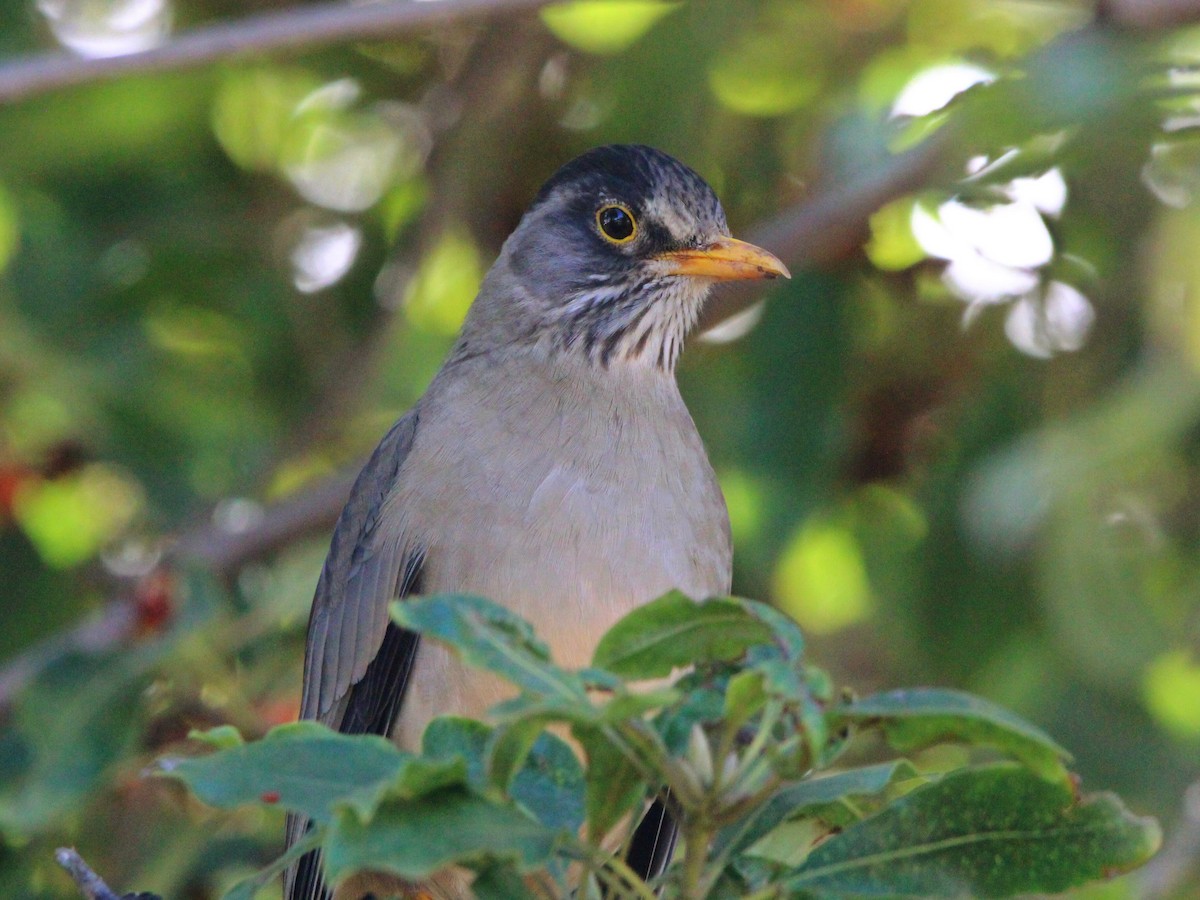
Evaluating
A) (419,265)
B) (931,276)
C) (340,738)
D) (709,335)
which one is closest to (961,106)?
(931,276)

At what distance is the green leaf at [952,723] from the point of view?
209 cm

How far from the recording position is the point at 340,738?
2229 millimetres

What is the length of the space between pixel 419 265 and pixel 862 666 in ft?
7.82

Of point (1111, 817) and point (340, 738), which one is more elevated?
point (340, 738)

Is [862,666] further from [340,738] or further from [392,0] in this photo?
[340,738]

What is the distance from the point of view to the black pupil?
511 cm

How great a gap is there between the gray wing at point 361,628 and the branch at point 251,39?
3.75 feet

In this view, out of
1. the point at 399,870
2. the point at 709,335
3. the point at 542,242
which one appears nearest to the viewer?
the point at 399,870

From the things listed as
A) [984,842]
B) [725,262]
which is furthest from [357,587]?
[984,842]

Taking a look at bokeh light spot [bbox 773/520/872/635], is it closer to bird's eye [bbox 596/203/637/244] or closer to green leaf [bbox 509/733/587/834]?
bird's eye [bbox 596/203/637/244]

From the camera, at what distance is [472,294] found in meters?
7.08

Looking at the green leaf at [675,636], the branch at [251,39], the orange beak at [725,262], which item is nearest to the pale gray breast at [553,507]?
the orange beak at [725,262]

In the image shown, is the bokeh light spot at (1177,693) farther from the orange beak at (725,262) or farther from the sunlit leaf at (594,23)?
the sunlit leaf at (594,23)

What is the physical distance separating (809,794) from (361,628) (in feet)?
6.83
